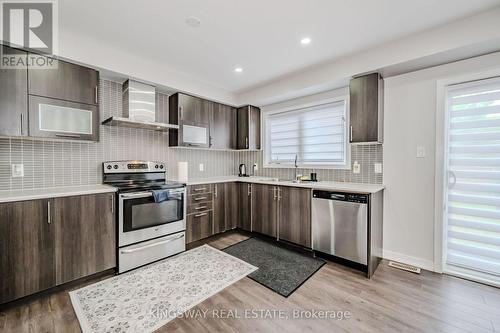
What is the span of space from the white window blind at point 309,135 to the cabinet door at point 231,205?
0.98 metres

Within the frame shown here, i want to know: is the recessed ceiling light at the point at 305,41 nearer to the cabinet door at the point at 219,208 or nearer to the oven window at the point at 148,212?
the cabinet door at the point at 219,208

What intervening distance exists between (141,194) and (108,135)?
104 centimetres

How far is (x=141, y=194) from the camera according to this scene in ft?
8.47

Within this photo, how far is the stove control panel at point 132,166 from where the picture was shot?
283 centimetres

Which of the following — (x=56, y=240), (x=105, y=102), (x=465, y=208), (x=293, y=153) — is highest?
(x=105, y=102)

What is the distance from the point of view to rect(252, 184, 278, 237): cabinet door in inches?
130

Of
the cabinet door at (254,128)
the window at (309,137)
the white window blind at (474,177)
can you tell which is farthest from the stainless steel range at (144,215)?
the white window blind at (474,177)

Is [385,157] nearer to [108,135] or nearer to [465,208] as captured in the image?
[465,208]

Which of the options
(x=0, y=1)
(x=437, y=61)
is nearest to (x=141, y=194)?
(x=0, y=1)

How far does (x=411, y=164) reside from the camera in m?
2.63

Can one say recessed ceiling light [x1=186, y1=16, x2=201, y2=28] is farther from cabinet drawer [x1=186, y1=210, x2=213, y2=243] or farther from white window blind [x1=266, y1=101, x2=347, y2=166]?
cabinet drawer [x1=186, y1=210, x2=213, y2=243]

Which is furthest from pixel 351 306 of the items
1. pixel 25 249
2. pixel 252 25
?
pixel 25 249

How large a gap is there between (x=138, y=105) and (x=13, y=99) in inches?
45.5

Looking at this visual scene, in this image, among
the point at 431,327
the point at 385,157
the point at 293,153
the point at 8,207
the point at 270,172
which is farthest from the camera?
the point at 270,172
